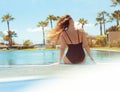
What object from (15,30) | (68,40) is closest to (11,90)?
(68,40)

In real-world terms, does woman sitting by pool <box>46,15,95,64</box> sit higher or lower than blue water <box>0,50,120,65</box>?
higher

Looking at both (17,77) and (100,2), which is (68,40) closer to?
(17,77)

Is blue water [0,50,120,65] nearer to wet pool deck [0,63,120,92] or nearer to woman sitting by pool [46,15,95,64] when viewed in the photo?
woman sitting by pool [46,15,95,64]

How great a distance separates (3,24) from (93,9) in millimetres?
2358

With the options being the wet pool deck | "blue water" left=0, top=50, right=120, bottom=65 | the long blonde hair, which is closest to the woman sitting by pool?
the long blonde hair

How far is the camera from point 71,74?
3992 millimetres

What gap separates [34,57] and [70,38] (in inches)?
198

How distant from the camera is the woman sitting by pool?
4176mm

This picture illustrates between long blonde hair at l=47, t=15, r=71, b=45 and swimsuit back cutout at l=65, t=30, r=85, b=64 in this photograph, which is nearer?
long blonde hair at l=47, t=15, r=71, b=45

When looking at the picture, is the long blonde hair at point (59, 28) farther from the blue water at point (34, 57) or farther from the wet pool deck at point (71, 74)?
the blue water at point (34, 57)

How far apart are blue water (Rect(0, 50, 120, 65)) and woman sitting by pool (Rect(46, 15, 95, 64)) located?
3.62 metres

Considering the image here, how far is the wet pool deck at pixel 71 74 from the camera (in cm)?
360

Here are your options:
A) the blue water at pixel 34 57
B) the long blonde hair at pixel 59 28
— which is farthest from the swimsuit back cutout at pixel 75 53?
the blue water at pixel 34 57

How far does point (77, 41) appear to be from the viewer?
4328 millimetres
